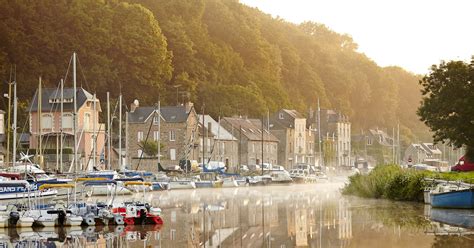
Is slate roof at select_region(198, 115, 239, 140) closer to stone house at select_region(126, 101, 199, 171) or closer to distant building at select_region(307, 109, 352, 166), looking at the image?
stone house at select_region(126, 101, 199, 171)

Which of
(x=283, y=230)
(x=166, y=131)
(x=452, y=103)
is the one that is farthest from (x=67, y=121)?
(x=283, y=230)

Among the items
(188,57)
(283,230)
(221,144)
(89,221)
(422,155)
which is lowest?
(283,230)

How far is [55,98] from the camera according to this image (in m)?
73.7

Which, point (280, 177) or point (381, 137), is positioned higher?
point (381, 137)

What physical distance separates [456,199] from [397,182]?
440 inches

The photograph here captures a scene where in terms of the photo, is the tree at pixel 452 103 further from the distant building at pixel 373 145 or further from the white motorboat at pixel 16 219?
the distant building at pixel 373 145

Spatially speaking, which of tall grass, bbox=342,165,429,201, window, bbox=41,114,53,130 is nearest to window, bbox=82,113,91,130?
window, bbox=41,114,53,130

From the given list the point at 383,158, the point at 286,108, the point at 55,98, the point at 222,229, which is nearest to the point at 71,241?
the point at 222,229

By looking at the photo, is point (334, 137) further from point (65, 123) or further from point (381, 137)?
point (65, 123)

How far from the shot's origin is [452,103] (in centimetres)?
5309

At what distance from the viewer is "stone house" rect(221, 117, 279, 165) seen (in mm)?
100375

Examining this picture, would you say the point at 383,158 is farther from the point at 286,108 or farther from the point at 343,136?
the point at 286,108

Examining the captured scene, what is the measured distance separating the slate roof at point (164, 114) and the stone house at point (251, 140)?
11840mm

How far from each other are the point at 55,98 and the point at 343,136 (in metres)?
64.3
